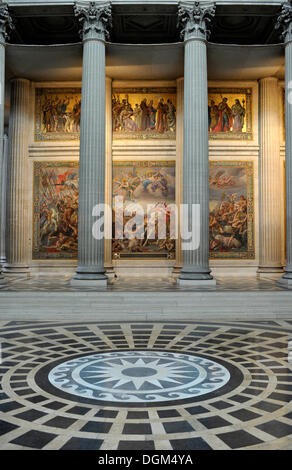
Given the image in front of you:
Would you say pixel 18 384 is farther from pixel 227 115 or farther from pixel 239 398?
pixel 227 115

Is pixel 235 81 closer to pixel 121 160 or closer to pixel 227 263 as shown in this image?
pixel 121 160

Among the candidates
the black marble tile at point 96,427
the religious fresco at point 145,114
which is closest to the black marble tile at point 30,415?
the black marble tile at point 96,427

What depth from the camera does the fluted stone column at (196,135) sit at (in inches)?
505

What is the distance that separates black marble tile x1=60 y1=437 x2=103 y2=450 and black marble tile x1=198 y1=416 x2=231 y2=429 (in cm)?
105

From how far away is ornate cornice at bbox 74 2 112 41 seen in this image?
13078mm

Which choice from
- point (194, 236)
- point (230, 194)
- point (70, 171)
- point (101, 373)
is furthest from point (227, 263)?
point (101, 373)

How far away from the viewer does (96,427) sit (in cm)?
391

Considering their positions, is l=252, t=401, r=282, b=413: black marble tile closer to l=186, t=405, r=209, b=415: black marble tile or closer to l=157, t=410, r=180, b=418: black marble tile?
l=186, t=405, r=209, b=415: black marble tile

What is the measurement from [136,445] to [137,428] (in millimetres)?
346

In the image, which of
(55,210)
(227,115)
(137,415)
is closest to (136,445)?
(137,415)

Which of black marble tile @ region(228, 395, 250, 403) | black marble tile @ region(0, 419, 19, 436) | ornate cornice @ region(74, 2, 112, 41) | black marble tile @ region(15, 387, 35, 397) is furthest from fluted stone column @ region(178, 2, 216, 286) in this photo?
black marble tile @ region(0, 419, 19, 436)

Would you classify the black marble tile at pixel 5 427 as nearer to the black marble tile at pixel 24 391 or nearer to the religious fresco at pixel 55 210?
the black marble tile at pixel 24 391

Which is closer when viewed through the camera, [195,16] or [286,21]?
[195,16]
